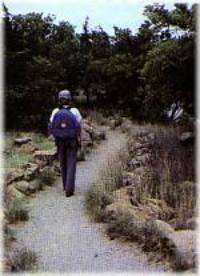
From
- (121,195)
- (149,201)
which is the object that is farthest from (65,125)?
(149,201)

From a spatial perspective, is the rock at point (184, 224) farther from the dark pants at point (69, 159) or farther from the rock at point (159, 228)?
the dark pants at point (69, 159)

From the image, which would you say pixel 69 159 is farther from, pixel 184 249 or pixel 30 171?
pixel 184 249

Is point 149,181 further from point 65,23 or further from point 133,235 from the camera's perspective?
point 65,23

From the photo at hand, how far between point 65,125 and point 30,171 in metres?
1.50

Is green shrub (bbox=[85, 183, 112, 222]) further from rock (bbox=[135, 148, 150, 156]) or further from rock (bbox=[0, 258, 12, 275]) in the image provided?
rock (bbox=[135, 148, 150, 156])

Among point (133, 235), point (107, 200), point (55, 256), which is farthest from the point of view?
point (107, 200)

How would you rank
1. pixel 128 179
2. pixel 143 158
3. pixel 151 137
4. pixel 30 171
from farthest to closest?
pixel 151 137, pixel 143 158, pixel 30 171, pixel 128 179

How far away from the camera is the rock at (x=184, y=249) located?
6.65 m

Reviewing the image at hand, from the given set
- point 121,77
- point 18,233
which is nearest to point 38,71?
point 121,77

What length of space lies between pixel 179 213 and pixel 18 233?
208 centimetres

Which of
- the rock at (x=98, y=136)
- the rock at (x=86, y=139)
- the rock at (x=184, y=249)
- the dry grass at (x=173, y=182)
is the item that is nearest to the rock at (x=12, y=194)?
the dry grass at (x=173, y=182)

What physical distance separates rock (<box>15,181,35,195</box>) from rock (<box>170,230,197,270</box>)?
3.80 m

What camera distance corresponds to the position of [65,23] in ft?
99.2

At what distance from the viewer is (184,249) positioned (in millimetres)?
6793
